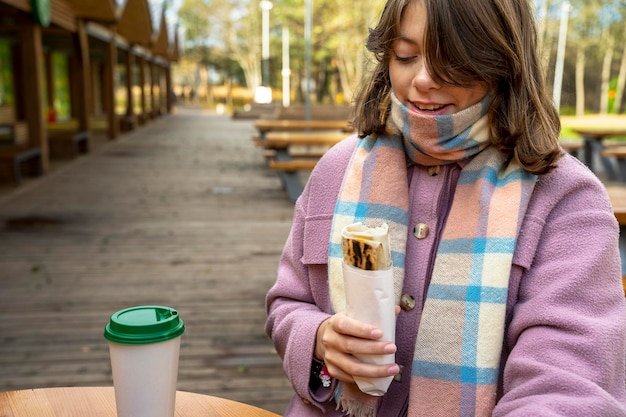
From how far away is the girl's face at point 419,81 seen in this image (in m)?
1.28

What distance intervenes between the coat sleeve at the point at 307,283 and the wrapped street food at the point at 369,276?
0.85 ft

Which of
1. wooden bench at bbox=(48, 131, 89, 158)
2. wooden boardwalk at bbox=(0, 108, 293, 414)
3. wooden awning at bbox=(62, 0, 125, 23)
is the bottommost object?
wooden boardwalk at bbox=(0, 108, 293, 414)

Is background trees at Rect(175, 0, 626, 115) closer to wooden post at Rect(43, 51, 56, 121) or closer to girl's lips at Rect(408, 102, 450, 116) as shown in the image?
wooden post at Rect(43, 51, 56, 121)

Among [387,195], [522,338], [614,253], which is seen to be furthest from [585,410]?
[387,195]

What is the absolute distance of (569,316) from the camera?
1.16 meters

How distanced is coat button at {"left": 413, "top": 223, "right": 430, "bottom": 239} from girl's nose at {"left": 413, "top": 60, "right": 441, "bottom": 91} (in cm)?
28

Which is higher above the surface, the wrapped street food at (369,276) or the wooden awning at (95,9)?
the wooden awning at (95,9)

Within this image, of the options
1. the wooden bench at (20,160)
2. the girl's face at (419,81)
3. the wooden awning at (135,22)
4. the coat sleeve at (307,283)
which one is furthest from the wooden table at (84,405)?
the wooden awning at (135,22)

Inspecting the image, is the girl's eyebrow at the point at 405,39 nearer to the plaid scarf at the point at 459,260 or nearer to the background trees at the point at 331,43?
the plaid scarf at the point at 459,260

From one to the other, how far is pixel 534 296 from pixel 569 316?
0.09m

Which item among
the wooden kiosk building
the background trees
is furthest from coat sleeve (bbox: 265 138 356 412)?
the background trees

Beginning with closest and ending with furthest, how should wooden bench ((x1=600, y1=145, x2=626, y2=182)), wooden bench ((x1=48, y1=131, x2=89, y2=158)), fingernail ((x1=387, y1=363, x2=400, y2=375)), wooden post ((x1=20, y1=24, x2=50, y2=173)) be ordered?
fingernail ((x1=387, y1=363, x2=400, y2=375)) → wooden post ((x1=20, y1=24, x2=50, y2=173)) → wooden bench ((x1=600, y1=145, x2=626, y2=182)) → wooden bench ((x1=48, y1=131, x2=89, y2=158))

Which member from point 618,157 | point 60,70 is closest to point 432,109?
point 618,157

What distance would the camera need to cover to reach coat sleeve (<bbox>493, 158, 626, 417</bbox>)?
43.1 inches
